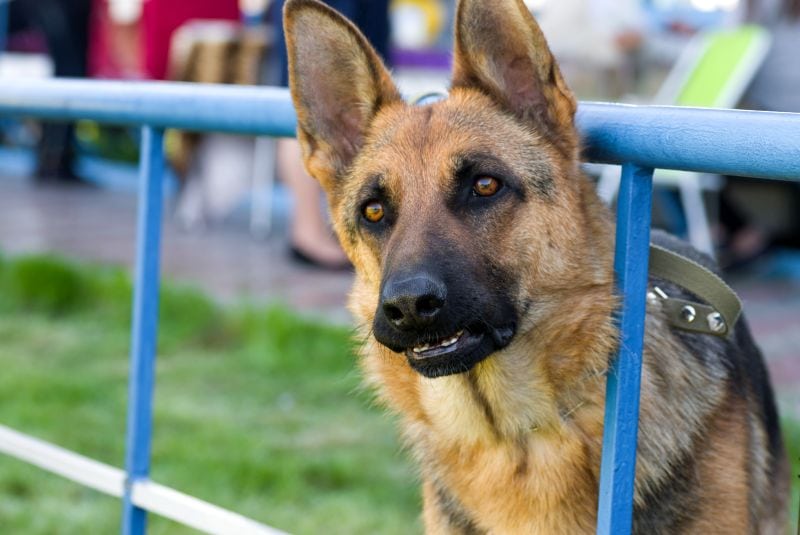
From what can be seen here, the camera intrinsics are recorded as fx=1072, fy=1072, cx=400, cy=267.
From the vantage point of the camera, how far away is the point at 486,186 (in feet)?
7.04

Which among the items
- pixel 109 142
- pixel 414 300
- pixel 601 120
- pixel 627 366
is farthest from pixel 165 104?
pixel 109 142

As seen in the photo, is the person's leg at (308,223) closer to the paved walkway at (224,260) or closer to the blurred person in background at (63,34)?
the paved walkway at (224,260)

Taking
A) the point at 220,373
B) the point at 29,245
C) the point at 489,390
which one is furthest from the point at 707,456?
the point at 29,245

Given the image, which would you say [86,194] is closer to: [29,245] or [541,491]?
[29,245]

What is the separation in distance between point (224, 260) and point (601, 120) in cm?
577

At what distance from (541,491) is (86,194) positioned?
8715 millimetres

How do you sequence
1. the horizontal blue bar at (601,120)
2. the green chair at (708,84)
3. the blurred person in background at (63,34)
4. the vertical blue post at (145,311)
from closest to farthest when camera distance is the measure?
the horizontal blue bar at (601,120)
the vertical blue post at (145,311)
the green chair at (708,84)
the blurred person in background at (63,34)

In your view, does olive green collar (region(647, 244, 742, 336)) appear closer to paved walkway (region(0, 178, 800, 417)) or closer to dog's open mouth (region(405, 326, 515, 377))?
dog's open mouth (region(405, 326, 515, 377))

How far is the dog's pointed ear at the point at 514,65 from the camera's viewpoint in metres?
1.95

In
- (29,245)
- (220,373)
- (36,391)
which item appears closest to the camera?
(36,391)

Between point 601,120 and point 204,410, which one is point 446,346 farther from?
point 204,410

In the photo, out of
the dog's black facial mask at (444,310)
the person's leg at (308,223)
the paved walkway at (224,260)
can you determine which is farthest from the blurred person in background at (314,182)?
the dog's black facial mask at (444,310)

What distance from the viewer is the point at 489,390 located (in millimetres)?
2207

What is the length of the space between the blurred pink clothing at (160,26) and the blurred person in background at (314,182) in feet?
9.67
